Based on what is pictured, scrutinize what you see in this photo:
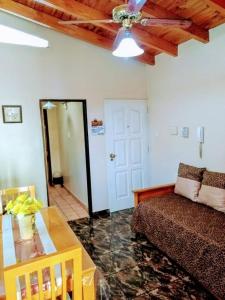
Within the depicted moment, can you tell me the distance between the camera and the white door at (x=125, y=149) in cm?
423

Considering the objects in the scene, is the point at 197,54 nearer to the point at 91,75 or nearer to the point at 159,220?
the point at 91,75

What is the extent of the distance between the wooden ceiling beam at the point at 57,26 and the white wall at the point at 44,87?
0.80 feet

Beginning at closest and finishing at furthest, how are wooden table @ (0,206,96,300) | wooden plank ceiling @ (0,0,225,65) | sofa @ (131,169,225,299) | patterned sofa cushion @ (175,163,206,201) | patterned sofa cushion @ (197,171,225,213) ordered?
wooden table @ (0,206,96,300) → sofa @ (131,169,225,299) → wooden plank ceiling @ (0,0,225,65) → patterned sofa cushion @ (197,171,225,213) → patterned sofa cushion @ (175,163,206,201)

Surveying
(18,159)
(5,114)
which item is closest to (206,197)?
(18,159)

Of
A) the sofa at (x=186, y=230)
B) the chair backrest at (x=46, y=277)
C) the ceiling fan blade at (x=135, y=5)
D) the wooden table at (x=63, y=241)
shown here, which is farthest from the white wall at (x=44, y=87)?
the chair backrest at (x=46, y=277)

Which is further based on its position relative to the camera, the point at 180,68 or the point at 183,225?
the point at 180,68

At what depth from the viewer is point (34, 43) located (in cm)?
198

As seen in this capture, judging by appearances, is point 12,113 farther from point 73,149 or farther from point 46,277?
point 46,277

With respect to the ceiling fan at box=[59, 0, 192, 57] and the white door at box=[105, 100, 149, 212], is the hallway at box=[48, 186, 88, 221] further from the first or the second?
the ceiling fan at box=[59, 0, 192, 57]

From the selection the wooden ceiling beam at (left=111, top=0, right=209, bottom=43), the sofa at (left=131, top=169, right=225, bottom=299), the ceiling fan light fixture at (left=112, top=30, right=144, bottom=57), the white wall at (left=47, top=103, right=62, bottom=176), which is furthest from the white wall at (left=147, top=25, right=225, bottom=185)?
the white wall at (left=47, top=103, right=62, bottom=176)

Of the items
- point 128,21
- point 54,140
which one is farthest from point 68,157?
point 128,21

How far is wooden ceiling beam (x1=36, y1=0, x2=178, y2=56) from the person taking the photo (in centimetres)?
269

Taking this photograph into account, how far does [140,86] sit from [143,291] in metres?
3.32

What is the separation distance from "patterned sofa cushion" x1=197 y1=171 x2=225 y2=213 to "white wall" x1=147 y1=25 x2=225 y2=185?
254mm
